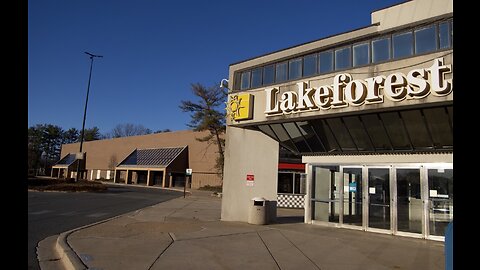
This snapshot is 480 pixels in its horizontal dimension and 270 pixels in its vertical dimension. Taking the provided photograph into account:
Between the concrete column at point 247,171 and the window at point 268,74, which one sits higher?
the window at point 268,74

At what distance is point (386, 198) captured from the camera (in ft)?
44.2

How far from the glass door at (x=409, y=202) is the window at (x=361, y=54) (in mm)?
3879

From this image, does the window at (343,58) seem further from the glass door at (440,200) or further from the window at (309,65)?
the glass door at (440,200)

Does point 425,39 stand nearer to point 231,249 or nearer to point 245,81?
point 245,81

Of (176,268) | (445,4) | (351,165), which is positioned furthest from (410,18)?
(176,268)

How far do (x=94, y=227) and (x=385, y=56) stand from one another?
11076 mm

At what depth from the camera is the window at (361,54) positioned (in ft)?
43.2

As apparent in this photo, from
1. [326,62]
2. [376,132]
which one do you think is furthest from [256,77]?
[376,132]

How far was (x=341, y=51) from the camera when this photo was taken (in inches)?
549

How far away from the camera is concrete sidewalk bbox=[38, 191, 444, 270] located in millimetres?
8017

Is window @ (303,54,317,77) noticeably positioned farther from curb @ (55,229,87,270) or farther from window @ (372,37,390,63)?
curb @ (55,229,87,270)

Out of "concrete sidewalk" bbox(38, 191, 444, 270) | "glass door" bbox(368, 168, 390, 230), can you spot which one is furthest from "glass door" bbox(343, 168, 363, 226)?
"concrete sidewalk" bbox(38, 191, 444, 270)

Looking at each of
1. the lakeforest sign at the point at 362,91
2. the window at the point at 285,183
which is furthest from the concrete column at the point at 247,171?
the window at the point at 285,183
